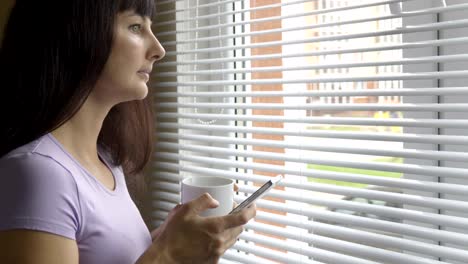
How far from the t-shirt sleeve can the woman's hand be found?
174 millimetres

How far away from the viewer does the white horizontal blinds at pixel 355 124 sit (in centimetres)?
94

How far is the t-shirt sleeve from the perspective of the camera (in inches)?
32.5

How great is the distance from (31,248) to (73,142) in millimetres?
280

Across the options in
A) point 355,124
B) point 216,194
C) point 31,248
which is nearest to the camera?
point 31,248

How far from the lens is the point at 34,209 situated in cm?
83

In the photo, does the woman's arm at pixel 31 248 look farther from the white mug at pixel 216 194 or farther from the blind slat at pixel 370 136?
the blind slat at pixel 370 136

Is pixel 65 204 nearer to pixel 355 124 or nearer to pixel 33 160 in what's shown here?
pixel 33 160

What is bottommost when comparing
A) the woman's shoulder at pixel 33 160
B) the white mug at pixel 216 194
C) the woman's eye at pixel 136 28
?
the white mug at pixel 216 194

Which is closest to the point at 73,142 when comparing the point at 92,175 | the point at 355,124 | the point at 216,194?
the point at 92,175

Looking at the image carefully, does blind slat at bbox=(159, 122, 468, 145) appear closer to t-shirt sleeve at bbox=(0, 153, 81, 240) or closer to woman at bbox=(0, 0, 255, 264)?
woman at bbox=(0, 0, 255, 264)

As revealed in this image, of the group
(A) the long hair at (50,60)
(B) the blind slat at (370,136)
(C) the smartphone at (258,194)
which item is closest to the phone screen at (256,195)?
(C) the smartphone at (258,194)

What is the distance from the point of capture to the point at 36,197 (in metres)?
0.84

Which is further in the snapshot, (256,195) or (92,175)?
(92,175)

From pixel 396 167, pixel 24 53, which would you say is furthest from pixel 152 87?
pixel 396 167
